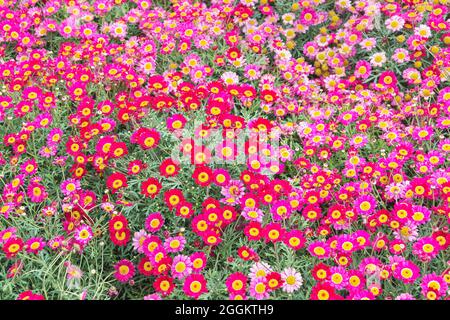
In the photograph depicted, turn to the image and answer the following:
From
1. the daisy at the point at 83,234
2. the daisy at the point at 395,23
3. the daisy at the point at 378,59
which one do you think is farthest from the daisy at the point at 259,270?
the daisy at the point at 395,23

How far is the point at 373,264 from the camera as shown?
9.63 feet

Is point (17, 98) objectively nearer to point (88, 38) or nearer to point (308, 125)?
point (88, 38)

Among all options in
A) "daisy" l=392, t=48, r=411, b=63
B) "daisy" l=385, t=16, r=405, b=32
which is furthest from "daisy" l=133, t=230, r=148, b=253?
"daisy" l=385, t=16, r=405, b=32

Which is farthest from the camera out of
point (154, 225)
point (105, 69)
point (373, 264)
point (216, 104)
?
point (105, 69)

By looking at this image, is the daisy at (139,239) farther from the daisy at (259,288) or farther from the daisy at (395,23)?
the daisy at (395,23)

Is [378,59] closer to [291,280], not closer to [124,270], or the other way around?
[291,280]

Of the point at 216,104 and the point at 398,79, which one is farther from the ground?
the point at 216,104

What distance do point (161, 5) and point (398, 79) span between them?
2631 mm

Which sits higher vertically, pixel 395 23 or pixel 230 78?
pixel 395 23

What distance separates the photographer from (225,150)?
3504mm

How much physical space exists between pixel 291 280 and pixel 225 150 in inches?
40.1

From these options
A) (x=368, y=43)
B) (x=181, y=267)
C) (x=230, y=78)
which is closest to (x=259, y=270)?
(x=181, y=267)

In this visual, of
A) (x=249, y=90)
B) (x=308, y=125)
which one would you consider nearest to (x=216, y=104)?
(x=249, y=90)

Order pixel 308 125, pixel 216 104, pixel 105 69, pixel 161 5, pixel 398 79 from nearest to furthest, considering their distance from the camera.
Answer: pixel 216 104 → pixel 308 125 → pixel 105 69 → pixel 398 79 → pixel 161 5
